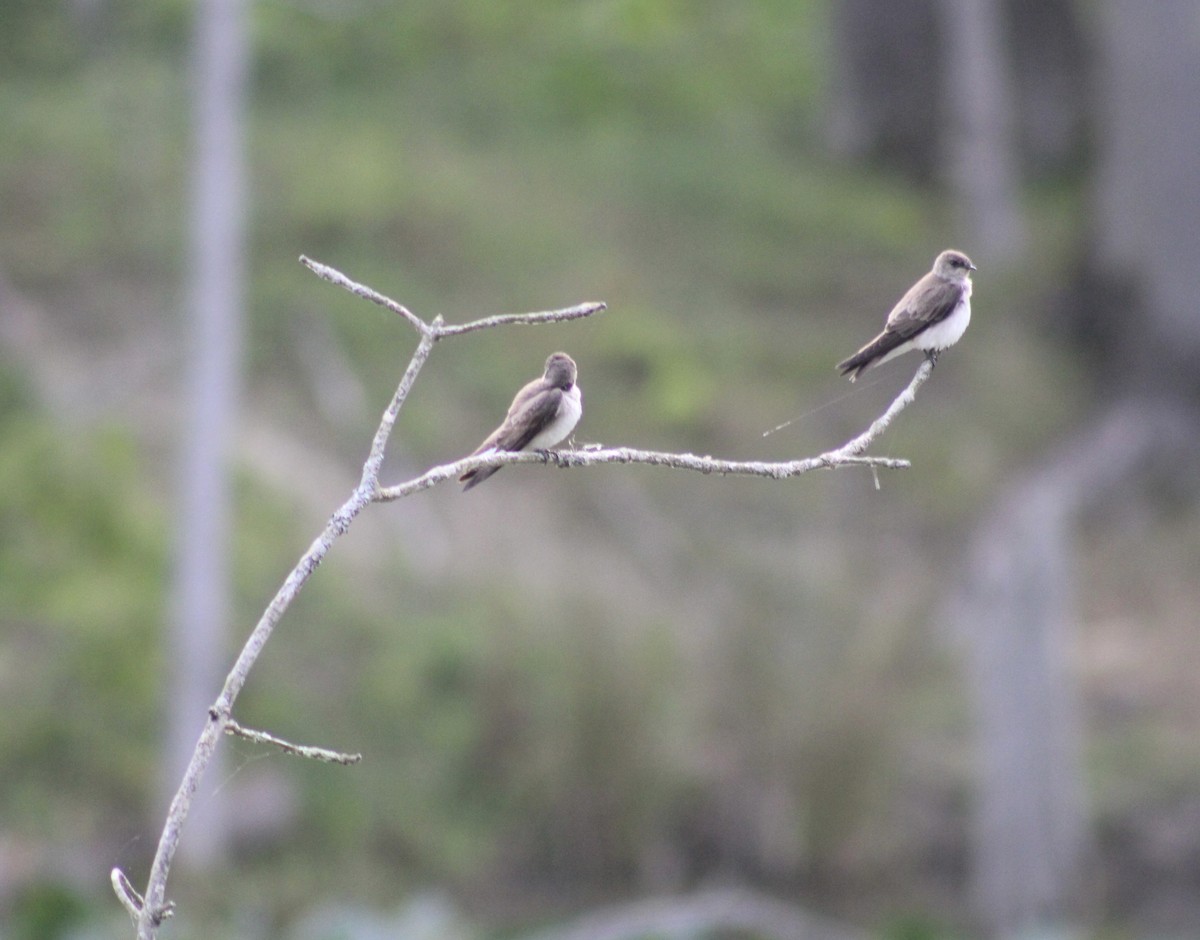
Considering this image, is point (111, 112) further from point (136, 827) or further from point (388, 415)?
point (388, 415)

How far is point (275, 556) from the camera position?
753 inches

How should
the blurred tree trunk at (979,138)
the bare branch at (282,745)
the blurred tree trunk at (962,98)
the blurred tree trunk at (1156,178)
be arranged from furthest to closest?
the blurred tree trunk at (962,98) < the blurred tree trunk at (979,138) < the blurred tree trunk at (1156,178) < the bare branch at (282,745)

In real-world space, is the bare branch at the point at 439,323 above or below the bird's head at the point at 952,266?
below

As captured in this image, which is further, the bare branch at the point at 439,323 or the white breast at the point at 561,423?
the white breast at the point at 561,423

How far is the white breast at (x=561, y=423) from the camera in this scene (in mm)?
3234

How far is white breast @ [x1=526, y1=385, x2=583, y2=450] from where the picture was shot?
323 centimetres

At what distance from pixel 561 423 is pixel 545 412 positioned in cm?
5

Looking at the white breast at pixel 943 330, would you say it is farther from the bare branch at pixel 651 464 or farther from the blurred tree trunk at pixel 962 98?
the blurred tree trunk at pixel 962 98

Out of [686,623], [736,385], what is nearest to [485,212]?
[736,385]

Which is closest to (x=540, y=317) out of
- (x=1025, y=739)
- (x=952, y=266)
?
(x=952, y=266)

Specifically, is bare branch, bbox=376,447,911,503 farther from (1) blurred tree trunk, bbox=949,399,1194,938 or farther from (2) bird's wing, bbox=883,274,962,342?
(1) blurred tree trunk, bbox=949,399,1194,938

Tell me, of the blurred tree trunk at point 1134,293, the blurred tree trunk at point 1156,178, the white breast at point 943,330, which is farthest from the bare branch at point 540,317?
the blurred tree trunk at point 1156,178

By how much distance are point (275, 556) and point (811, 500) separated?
22.4ft

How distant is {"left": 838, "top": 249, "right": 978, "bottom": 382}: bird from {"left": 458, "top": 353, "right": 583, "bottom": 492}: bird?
53 centimetres
